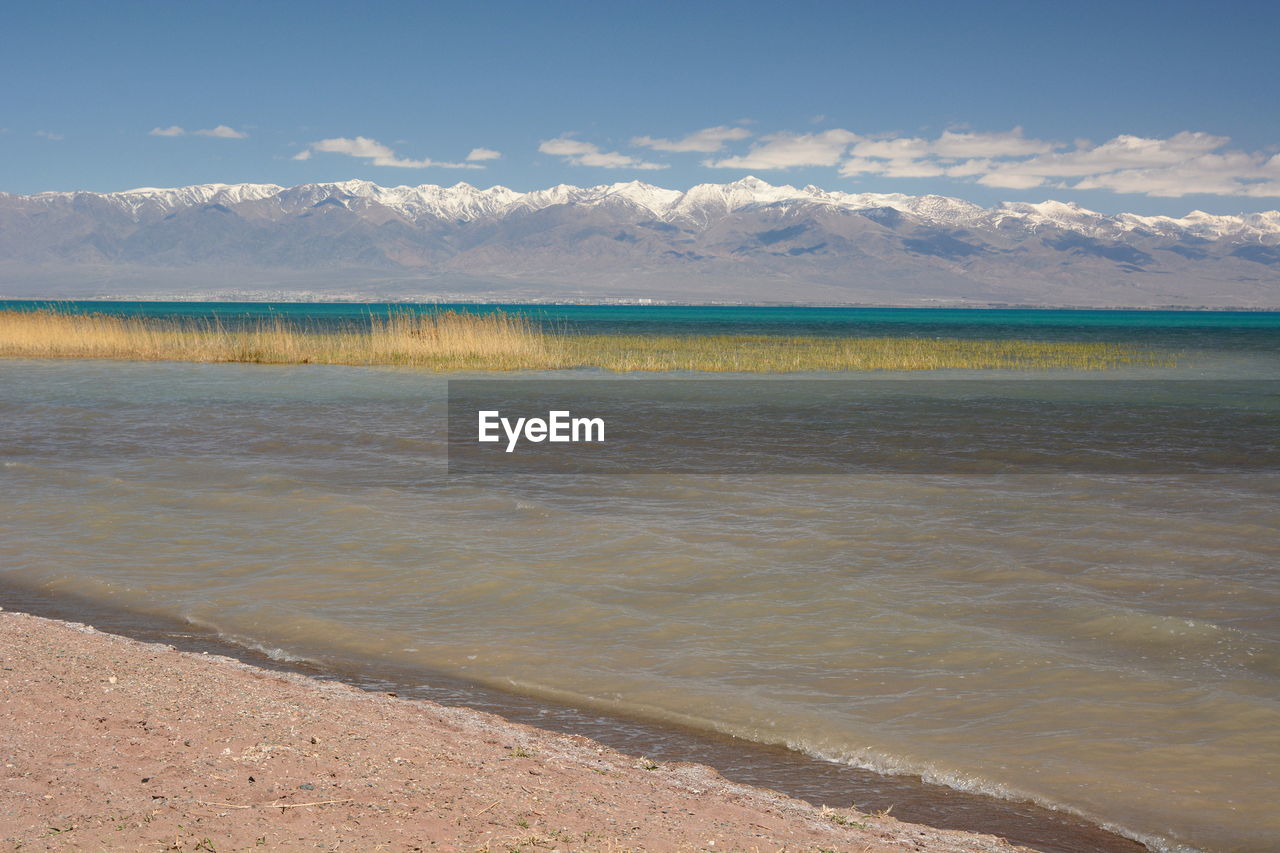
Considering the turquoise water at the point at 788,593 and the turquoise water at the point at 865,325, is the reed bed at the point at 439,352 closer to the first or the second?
the turquoise water at the point at 865,325

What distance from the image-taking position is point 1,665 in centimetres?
611

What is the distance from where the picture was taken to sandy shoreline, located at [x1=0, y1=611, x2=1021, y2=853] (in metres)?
4.18

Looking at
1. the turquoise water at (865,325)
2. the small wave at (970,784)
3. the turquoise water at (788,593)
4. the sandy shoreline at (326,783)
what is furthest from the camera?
the turquoise water at (865,325)

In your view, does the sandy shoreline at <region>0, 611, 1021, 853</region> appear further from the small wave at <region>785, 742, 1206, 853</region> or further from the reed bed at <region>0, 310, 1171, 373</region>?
the reed bed at <region>0, 310, 1171, 373</region>

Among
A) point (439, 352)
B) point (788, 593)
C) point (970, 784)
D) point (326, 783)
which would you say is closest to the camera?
point (326, 783)

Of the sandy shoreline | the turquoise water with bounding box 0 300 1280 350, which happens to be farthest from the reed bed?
the sandy shoreline

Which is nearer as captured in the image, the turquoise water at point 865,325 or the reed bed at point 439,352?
the reed bed at point 439,352

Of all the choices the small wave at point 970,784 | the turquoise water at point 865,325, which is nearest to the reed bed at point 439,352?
the turquoise water at point 865,325

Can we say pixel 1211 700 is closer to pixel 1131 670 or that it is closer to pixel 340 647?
pixel 1131 670

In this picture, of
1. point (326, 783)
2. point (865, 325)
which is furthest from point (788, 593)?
point (865, 325)

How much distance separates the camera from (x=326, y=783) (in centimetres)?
469

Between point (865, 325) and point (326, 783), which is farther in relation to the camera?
point (865, 325)

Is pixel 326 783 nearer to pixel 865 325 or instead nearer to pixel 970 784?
pixel 970 784

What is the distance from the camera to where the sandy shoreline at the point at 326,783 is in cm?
418
